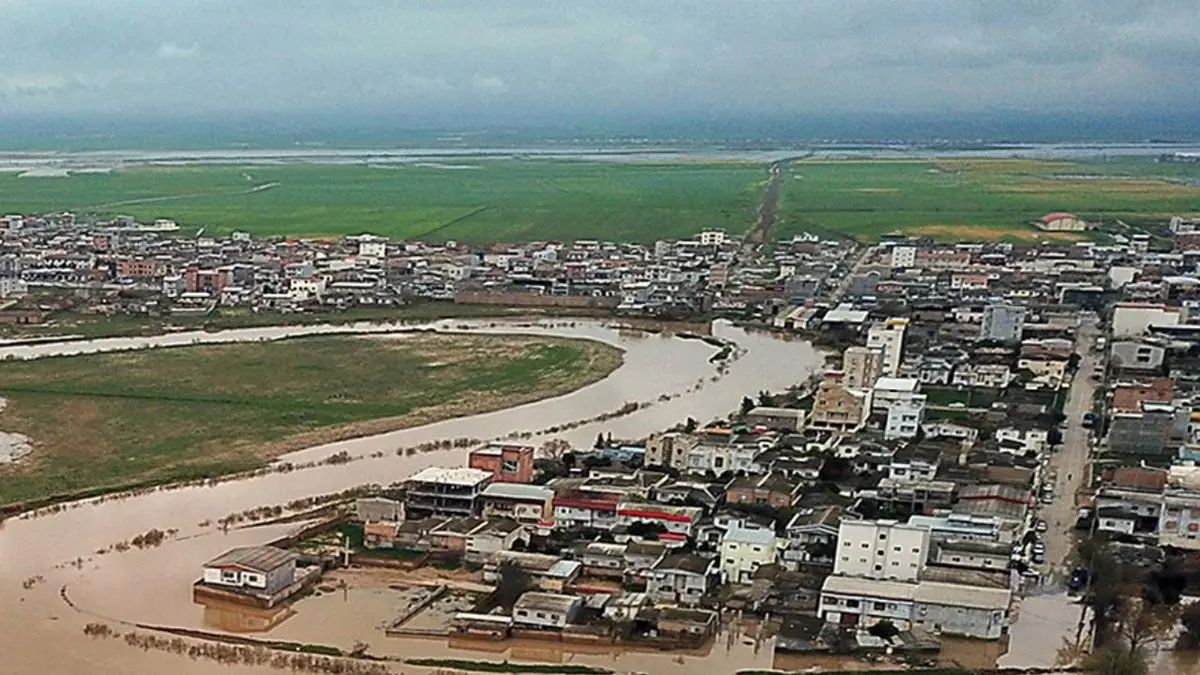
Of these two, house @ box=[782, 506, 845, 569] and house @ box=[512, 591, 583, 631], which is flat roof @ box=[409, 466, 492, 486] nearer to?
house @ box=[512, 591, 583, 631]

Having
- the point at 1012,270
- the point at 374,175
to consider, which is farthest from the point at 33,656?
the point at 374,175

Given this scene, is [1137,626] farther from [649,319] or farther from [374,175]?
[374,175]

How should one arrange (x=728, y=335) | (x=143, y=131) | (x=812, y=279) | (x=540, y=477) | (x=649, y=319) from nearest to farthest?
(x=540, y=477)
(x=728, y=335)
(x=649, y=319)
(x=812, y=279)
(x=143, y=131)

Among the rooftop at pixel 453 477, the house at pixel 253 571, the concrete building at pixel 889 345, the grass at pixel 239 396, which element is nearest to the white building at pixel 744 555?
the rooftop at pixel 453 477

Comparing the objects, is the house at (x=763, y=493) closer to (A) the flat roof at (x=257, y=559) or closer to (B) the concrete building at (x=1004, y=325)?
(A) the flat roof at (x=257, y=559)

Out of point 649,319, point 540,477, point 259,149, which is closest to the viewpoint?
point 540,477

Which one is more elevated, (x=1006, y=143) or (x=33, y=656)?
(x=1006, y=143)
